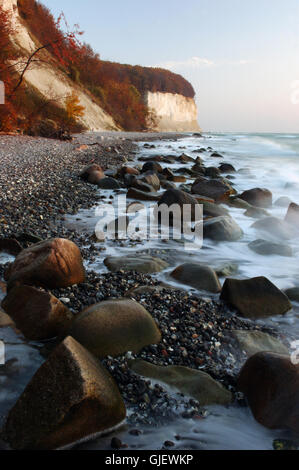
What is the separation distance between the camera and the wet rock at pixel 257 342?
220cm

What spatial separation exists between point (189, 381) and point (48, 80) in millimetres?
22589

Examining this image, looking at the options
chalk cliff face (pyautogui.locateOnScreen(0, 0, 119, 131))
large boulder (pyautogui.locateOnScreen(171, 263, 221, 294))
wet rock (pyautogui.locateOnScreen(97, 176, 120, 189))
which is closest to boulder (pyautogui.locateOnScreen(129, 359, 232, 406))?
large boulder (pyautogui.locateOnScreen(171, 263, 221, 294))

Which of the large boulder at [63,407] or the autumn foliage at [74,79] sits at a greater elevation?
the autumn foliage at [74,79]

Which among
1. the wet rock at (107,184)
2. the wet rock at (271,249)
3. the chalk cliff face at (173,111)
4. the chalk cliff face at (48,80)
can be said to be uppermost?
the chalk cliff face at (173,111)

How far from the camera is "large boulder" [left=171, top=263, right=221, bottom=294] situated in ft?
9.73

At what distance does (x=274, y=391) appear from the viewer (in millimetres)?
1675

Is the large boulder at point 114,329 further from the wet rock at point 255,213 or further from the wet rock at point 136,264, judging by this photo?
the wet rock at point 255,213

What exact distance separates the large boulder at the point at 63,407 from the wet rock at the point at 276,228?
153 inches

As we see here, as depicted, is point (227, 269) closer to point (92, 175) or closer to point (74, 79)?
point (92, 175)

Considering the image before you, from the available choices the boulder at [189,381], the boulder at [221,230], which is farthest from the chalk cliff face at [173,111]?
the boulder at [189,381]

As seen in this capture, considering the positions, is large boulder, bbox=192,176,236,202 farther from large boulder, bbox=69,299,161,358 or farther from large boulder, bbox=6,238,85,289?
large boulder, bbox=69,299,161,358

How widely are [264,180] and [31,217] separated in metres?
8.13
